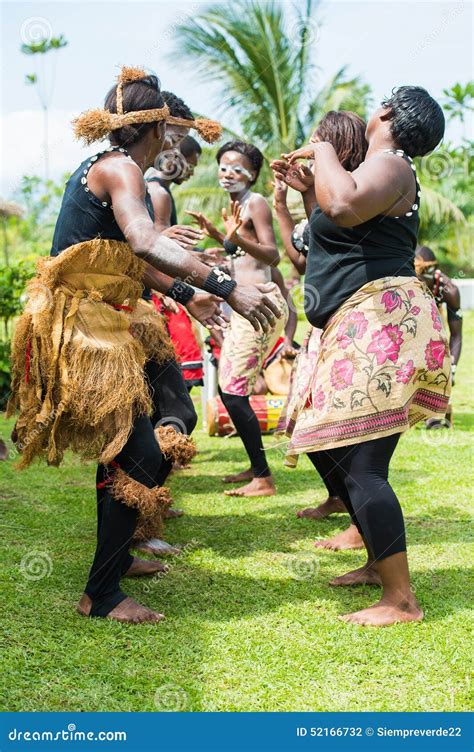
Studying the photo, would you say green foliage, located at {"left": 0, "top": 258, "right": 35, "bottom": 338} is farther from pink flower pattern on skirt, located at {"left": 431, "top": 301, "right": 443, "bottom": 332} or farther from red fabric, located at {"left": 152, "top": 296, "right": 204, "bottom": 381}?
pink flower pattern on skirt, located at {"left": 431, "top": 301, "right": 443, "bottom": 332}

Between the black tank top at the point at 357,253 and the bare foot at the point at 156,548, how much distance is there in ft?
4.87

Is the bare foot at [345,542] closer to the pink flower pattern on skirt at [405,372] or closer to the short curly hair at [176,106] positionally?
the pink flower pattern on skirt at [405,372]

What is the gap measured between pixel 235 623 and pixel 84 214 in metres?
1.71

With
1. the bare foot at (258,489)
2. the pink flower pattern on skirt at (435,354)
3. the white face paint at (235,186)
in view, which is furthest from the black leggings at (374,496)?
the white face paint at (235,186)

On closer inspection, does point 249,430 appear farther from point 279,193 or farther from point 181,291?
point 181,291

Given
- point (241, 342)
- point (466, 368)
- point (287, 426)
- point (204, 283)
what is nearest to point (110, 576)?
point (204, 283)

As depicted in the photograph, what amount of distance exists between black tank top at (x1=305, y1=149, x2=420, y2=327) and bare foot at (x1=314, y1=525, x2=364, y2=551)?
1.41 meters

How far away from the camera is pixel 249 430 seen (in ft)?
18.8

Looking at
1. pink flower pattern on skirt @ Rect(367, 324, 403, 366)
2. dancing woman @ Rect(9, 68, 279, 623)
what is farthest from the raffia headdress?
pink flower pattern on skirt @ Rect(367, 324, 403, 366)

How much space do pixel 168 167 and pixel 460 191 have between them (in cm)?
2413

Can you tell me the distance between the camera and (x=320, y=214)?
3479 millimetres

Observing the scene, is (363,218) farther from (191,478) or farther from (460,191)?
(460,191)

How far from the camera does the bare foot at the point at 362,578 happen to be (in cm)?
377

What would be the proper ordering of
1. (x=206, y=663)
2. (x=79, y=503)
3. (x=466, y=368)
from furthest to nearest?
(x=466, y=368) → (x=79, y=503) → (x=206, y=663)
